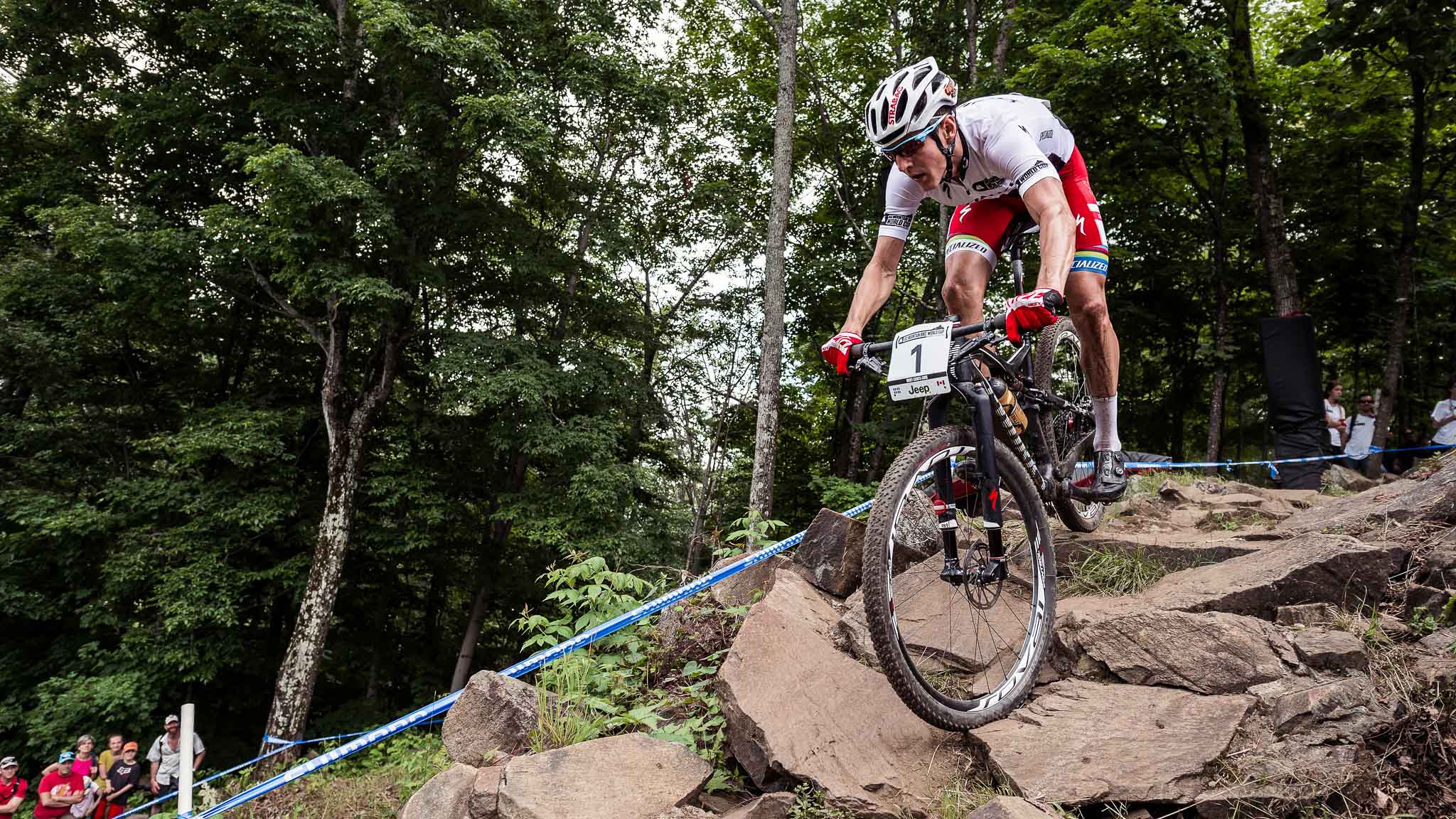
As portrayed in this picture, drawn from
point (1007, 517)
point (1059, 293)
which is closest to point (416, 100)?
point (1007, 517)

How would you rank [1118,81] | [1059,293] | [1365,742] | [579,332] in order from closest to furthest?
1. [1365,742]
2. [1059,293]
3. [1118,81]
4. [579,332]

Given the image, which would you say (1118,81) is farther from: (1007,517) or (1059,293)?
(1059,293)

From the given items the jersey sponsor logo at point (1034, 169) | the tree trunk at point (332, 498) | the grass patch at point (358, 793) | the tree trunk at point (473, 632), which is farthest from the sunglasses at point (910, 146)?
the tree trunk at point (473, 632)

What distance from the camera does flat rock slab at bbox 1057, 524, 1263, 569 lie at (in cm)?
420

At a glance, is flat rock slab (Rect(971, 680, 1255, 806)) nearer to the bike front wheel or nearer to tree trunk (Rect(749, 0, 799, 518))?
the bike front wheel

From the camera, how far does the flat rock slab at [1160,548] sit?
420 cm

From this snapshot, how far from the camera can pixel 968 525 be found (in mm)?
3180

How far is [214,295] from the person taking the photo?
53.8 ft

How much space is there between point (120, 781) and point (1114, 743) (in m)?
12.5

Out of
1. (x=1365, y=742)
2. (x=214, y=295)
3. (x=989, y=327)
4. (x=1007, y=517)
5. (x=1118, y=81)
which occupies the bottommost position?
(x=1365, y=742)

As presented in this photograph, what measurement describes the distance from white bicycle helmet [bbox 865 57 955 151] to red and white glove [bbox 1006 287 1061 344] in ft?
2.69

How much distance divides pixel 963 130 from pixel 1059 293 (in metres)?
0.96

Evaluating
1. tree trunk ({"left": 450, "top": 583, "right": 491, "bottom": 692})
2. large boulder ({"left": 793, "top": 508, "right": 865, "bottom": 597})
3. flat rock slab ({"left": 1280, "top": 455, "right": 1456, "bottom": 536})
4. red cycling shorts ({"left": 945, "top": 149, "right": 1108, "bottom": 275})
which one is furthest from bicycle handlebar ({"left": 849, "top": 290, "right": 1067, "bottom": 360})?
tree trunk ({"left": 450, "top": 583, "right": 491, "bottom": 692})

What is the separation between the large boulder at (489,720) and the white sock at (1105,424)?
3109 millimetres
